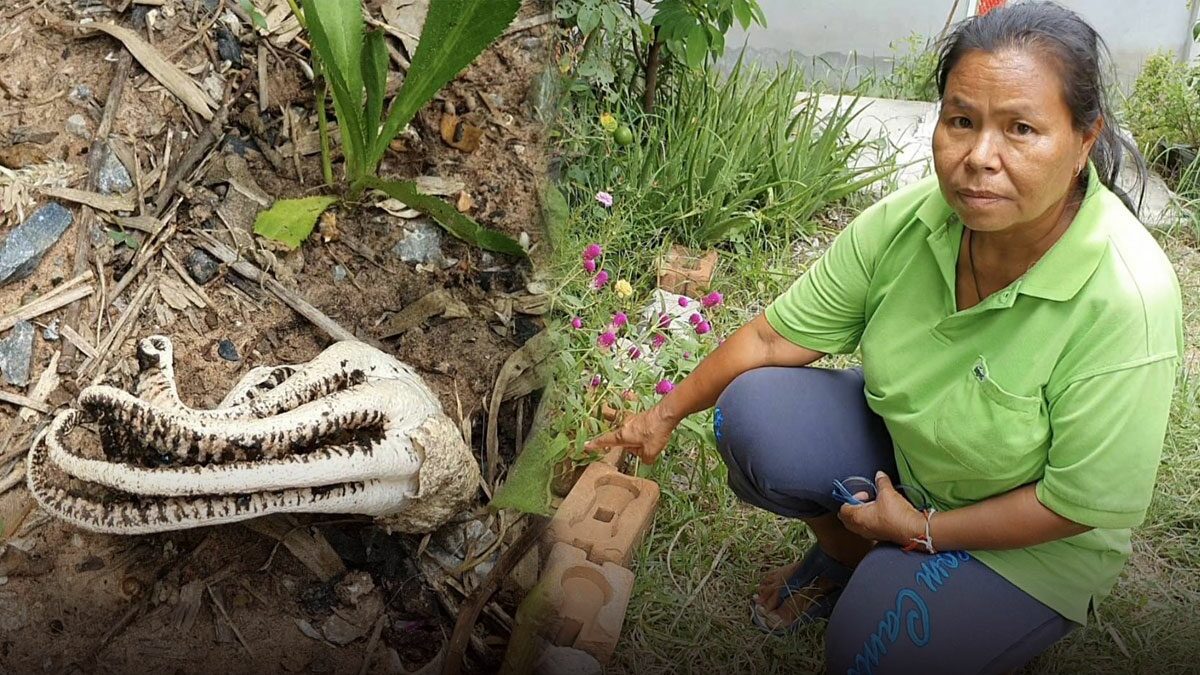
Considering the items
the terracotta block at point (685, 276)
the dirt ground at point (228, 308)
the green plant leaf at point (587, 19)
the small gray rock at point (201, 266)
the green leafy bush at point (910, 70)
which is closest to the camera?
the dirt ground at point (228, 308)

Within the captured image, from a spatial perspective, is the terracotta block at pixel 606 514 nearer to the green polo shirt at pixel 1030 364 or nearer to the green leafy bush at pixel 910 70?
the green polo shirt at pixel 1030 364

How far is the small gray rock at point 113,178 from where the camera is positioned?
932 millimetres

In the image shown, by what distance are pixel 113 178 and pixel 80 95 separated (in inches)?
4.1

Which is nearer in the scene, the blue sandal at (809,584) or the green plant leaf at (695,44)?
the blue sandal at (809,584)

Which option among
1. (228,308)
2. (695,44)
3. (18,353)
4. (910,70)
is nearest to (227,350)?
(228,308)

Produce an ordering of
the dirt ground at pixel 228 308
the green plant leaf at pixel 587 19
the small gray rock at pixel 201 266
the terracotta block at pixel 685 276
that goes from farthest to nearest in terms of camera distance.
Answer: the terracotta block at pixel 685 276 → the green plant leaf at pixel 587 19 → the small gray rock at pixel 201 266 → the dirt ground at pixel 228 308

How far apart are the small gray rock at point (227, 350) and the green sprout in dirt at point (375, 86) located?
11 centimetres

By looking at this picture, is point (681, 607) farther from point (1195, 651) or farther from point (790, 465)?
point (1195, 651)

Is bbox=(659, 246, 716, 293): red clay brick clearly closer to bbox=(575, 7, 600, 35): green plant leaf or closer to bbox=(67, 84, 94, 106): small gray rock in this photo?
bbox=(575, 7, 600, 35): green plant leaf

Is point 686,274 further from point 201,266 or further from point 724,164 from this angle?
point 201,266

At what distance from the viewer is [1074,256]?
2.54 feet

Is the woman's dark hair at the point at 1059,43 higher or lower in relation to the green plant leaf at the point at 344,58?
higher

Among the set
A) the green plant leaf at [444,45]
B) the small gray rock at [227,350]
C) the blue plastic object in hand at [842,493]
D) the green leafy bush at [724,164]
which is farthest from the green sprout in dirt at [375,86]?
the green leafy bush at [724,164]

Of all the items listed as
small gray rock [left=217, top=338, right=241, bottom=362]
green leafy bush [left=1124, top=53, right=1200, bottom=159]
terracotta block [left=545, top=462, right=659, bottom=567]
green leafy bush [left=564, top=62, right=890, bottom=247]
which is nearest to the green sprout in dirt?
small gray rock [left=217, top=338, right=241, bottom=362]
